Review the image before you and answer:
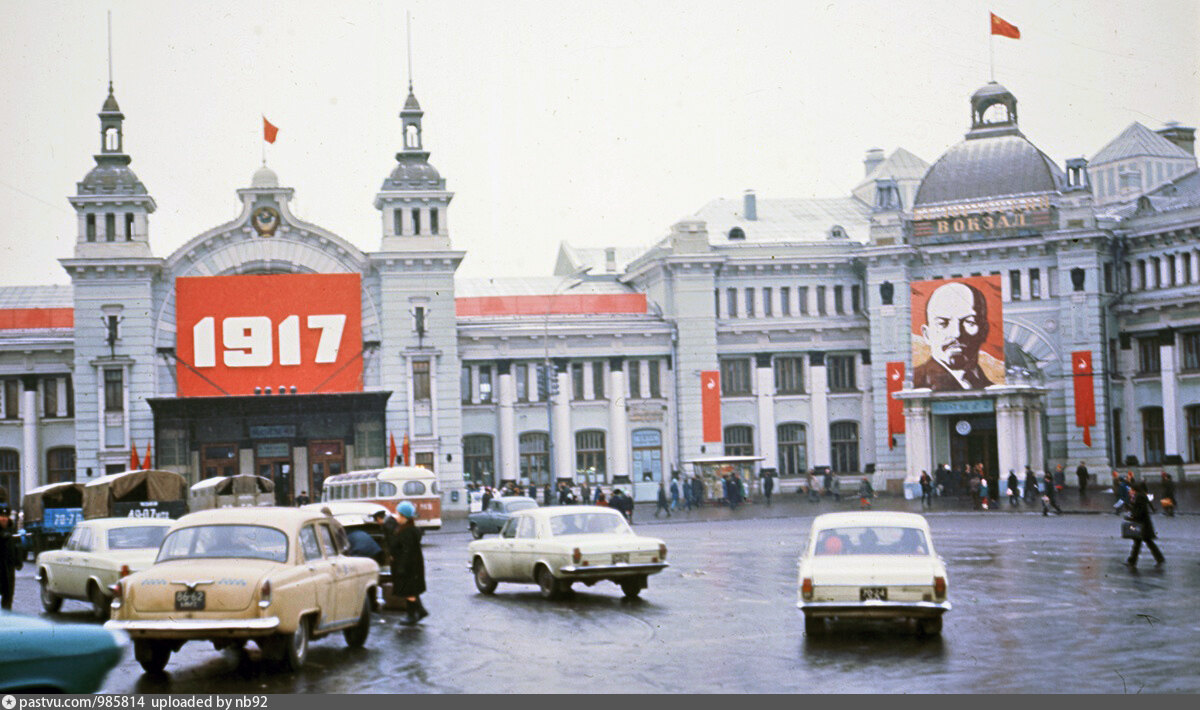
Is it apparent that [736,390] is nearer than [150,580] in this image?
No

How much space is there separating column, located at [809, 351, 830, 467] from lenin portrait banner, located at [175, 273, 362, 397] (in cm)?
2282

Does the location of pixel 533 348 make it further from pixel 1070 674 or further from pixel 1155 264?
pixel 1070 674

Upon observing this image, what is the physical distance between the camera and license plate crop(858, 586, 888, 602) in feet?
61.3

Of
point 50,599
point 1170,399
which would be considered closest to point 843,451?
point 1170,399

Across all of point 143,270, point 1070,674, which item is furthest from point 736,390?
point 1070,674

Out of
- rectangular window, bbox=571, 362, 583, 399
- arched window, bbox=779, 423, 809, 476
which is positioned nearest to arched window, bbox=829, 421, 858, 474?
arched window, bbox=779, 423, 809, 476

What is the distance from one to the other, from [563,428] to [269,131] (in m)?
17.9

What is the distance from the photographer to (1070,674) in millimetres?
15555

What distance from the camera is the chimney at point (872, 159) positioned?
92750 mm

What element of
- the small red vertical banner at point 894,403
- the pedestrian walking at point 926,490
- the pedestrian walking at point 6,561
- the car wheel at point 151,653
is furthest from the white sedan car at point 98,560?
the small red vertical banner at point 894,403

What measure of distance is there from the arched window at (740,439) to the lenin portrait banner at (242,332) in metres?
19.2
